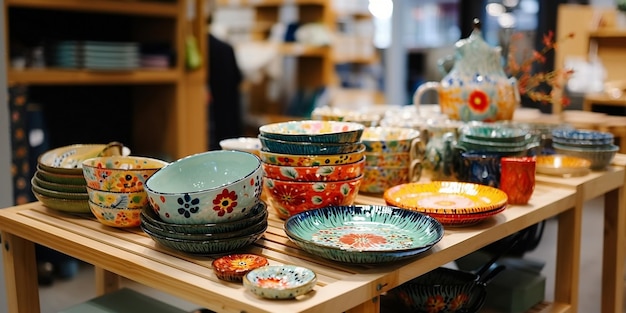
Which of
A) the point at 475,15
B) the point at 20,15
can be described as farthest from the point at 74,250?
the point at 475,15

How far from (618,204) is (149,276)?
153cm

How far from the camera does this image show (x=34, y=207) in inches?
65.4

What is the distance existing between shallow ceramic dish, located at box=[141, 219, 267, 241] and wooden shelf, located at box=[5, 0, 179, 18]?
262cm

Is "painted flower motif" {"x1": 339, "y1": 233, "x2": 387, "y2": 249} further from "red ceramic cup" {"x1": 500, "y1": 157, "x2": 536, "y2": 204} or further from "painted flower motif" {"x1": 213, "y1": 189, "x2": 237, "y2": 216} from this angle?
"red ceramic cup" {"x1": 500, "y1": 157, "x2": 536, "y2": 204}

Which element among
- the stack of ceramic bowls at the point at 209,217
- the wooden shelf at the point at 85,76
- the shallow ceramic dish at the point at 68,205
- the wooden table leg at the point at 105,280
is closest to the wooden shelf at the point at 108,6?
the wooden shelf at the point at 85,76

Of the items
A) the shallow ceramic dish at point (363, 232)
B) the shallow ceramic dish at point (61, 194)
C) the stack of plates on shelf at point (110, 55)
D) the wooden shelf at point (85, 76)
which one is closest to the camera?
the shallow ceramic dish at point (363, 232)

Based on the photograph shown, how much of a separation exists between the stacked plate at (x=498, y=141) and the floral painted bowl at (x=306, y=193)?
1.58ft

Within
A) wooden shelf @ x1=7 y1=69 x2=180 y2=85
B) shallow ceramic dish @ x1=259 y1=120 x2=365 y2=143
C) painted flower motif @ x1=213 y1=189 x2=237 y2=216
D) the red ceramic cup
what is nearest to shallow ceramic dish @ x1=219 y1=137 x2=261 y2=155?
shallow ceramic dish @ x1=259 y1=120 x2=365 y2=143

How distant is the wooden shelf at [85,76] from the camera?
11.6 feet

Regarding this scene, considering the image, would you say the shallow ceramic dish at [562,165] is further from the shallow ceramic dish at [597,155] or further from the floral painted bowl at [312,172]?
the floral painted bowl at [312,172]

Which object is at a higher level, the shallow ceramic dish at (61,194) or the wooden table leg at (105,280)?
the shallow ceramic dish at (61,194)

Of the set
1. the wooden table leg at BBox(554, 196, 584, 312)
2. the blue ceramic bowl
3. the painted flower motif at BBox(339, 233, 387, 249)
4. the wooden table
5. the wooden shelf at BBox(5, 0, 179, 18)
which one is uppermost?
the wooden shelf at BBox(5, 0, 179, 18)

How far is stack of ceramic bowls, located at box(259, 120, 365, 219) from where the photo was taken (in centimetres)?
147

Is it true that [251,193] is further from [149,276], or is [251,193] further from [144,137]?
[144,137]
